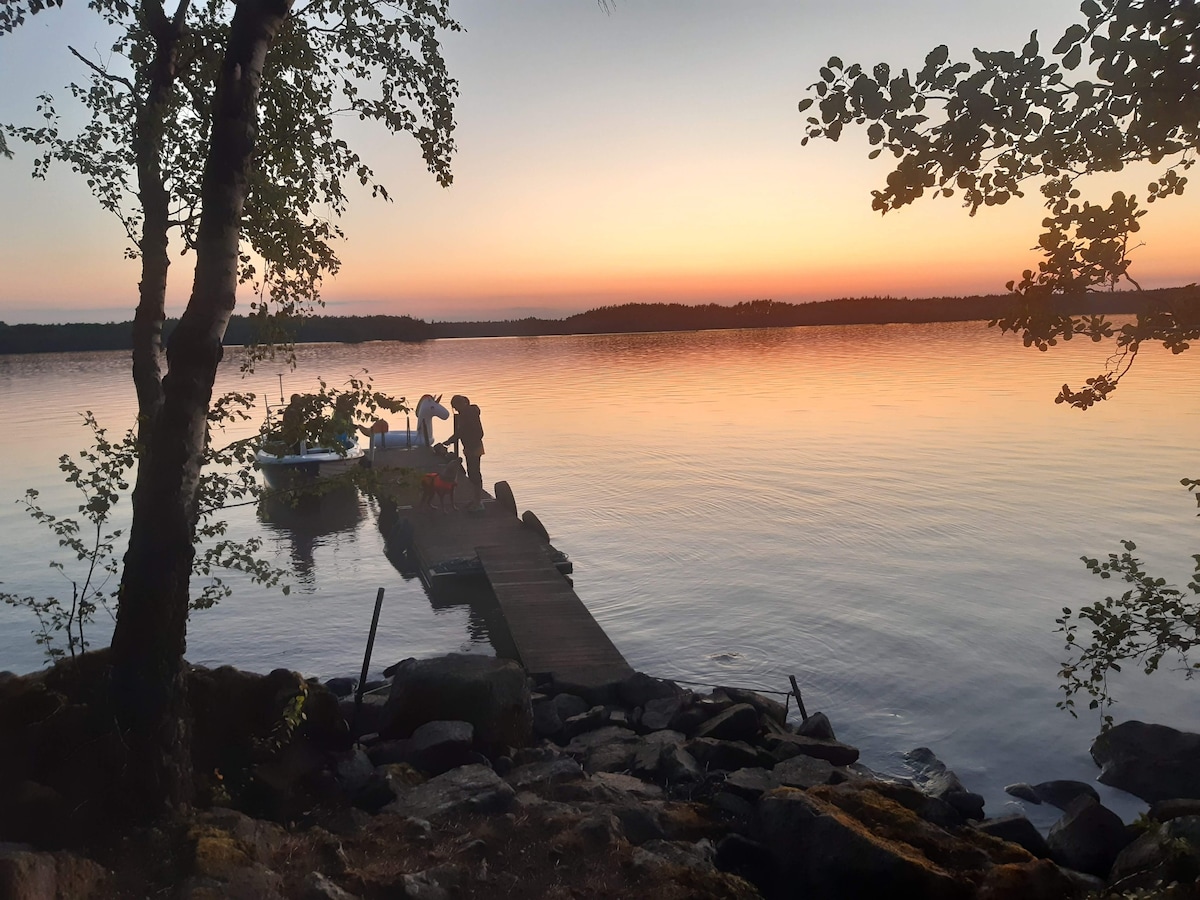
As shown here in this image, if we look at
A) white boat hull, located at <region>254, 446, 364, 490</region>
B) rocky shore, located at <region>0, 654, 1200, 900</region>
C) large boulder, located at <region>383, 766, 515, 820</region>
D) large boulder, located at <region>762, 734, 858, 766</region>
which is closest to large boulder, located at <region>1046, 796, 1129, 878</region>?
rocky shore, located at <region>0, 654, 1200, 900</region>

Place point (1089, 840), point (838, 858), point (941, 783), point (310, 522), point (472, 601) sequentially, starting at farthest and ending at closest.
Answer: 1. point (310, 522)
2. point (472, 601)
3. point (941, 783)
4. point (1089, 840)
5. point (838, 858)

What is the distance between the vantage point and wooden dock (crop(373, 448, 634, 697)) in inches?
514

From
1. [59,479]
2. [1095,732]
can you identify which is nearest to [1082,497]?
[1095,732]

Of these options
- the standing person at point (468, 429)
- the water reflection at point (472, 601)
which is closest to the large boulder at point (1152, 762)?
the water reflection at point (472, 601)

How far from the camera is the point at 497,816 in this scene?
786 centimetres

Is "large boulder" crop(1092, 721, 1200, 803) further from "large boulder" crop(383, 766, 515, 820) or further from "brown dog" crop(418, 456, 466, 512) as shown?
"brown dog" crop(418, 456, 466, 512)

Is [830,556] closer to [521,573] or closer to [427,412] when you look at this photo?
[521,573]

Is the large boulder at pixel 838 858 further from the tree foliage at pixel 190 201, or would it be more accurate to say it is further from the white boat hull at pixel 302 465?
the white boat hull at pixel 302 465

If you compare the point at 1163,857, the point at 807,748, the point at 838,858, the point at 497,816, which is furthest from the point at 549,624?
the point at 1163,857

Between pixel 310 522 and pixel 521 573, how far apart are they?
1705 cm

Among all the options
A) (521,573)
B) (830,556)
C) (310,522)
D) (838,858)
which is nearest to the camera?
(838,858)

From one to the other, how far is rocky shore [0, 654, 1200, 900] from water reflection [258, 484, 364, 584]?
635 inches

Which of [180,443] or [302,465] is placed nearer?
[180,443]

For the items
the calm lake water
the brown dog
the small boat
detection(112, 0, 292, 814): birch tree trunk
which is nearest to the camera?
detection(112, 0, 292, 814): birch tree trunk
